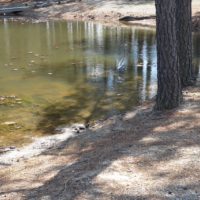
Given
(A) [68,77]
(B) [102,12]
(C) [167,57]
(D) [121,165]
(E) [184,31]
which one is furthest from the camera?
(B) [102,12]

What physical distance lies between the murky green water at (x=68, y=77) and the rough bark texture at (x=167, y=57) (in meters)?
1.87

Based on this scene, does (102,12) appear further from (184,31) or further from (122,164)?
(122,164)

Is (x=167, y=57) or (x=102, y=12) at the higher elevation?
(x=167, y=57)

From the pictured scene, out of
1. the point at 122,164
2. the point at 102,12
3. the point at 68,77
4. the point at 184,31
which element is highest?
the point at 184,31

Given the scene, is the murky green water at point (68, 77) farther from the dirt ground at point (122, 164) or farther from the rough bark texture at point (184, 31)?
the rough bark texture at point (184, 31)

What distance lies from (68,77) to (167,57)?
245 inches

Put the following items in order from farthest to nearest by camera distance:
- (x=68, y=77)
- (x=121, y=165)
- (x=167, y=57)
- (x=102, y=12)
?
1. (x=102, y=12)
2. (x=68, y=77)
3. (x=167, y=57)
4. (x=121, y=165)

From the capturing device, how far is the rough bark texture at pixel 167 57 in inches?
346

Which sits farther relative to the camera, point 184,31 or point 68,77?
point 68,77

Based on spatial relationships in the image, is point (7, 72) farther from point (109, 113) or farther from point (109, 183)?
point (109, 183)

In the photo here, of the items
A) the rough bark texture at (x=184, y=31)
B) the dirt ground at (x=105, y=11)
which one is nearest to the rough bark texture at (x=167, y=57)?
the rough bark texture at (x=184, y=31)

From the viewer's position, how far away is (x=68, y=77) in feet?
48.8

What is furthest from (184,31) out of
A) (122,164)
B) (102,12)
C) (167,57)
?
(102,12)

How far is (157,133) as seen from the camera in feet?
26.1
